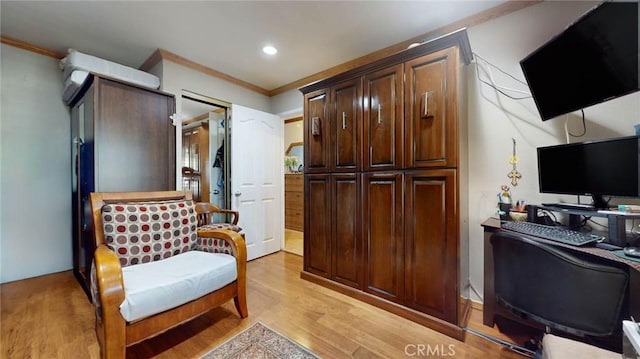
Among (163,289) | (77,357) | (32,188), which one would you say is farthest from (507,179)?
(32,188)

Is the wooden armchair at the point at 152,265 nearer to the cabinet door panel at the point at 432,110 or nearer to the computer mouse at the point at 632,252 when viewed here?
the cabinet door panel at the point at 432,110

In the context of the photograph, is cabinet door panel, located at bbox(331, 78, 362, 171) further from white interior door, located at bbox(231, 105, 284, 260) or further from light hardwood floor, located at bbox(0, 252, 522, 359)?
white interior door, located at bbox(231, 105, 284, 260)

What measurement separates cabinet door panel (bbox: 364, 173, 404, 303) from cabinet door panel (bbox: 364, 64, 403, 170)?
0.15 metres

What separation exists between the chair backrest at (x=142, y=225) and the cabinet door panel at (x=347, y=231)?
1262 mm

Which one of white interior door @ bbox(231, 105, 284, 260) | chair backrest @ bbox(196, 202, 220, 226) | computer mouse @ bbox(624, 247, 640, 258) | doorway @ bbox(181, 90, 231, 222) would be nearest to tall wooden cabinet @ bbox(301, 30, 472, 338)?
computer mouse @ bbox(624, 247, 640, 258)

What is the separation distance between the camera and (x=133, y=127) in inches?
91.0

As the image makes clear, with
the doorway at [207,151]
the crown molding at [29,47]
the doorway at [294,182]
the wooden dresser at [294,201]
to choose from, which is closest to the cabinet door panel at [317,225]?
the doorway at [207,151]

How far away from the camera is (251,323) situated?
1.80m

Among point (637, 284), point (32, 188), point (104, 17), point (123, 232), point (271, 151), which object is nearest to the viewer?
point (637, 284)

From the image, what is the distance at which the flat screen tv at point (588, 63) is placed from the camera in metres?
1.17

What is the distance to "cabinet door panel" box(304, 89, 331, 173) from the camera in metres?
2.38

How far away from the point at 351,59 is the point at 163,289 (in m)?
2.73

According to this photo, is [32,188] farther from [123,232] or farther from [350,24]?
[350,24]

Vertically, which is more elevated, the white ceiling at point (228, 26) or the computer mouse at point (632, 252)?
the white ceiling at point (228, 26)
